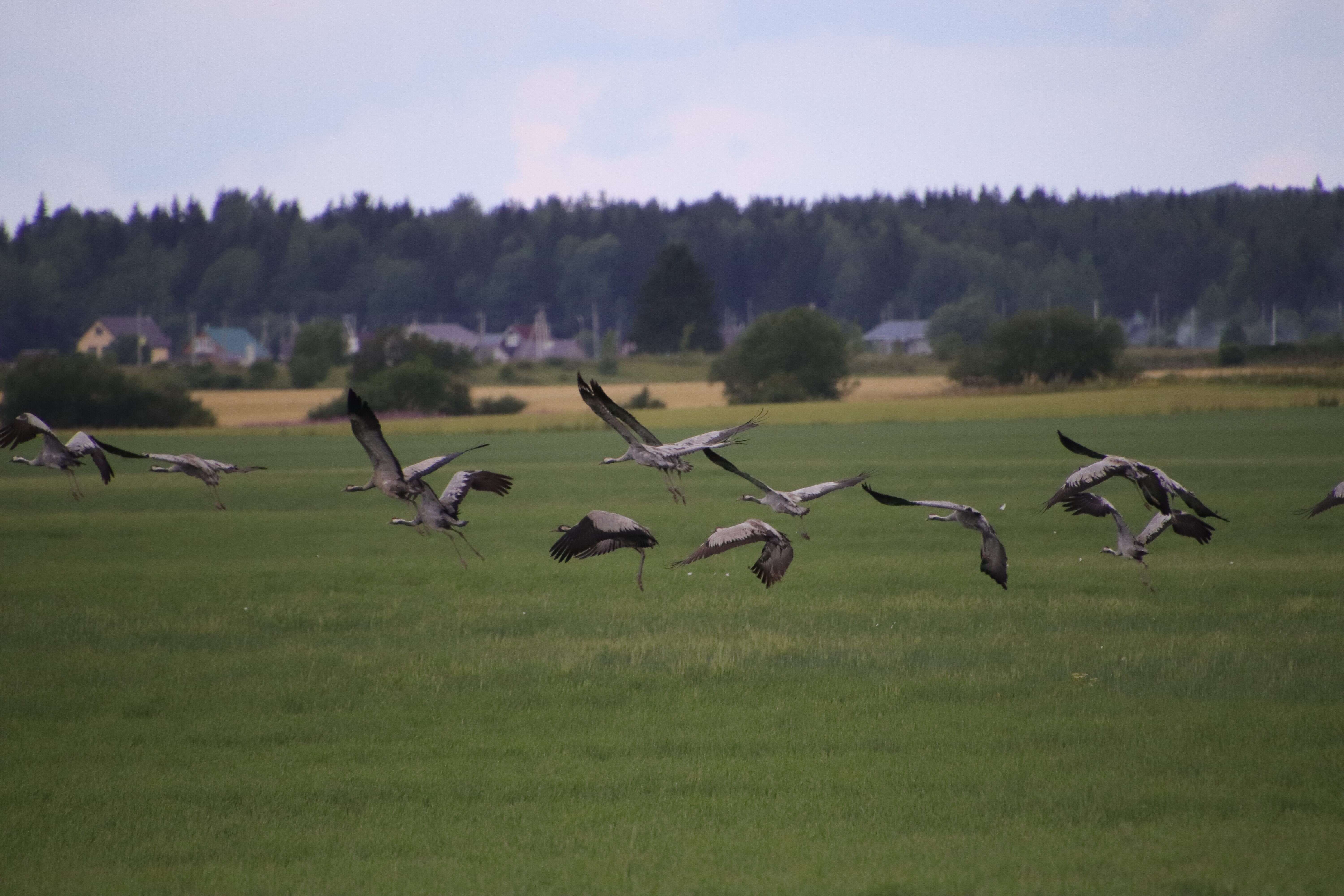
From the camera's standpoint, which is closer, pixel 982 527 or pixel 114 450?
pixel 982 527

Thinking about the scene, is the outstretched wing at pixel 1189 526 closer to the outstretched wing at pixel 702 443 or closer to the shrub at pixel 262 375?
the outstretched wing at pixel 702 443

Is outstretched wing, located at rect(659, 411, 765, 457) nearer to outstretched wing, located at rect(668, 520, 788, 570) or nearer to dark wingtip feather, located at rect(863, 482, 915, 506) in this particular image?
outstretched wing, located at rect(668, 520, 788, 570)

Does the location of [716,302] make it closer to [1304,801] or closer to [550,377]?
[550,377]

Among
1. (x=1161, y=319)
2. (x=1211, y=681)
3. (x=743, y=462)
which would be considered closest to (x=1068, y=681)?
(x=1211, y=681)

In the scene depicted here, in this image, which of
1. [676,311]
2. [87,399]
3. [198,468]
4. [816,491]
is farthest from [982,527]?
[676,311]

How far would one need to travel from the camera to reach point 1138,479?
45.2ft

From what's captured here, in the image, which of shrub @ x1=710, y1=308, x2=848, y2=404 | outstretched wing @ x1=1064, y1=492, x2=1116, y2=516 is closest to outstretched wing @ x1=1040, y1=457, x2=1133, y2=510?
outstretched wing @ x1=1064, y1=492, x2=1116, y2=516

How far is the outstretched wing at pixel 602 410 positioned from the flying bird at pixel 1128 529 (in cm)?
467

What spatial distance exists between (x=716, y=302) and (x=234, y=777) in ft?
594

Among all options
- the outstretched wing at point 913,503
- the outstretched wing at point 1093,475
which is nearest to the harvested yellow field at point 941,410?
the outstretched wing at point 1093,475

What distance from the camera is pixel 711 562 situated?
24.2m

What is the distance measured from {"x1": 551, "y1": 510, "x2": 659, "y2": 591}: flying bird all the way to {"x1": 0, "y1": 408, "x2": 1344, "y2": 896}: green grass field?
1.67m

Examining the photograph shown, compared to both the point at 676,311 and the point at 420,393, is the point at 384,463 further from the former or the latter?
the point at 676,311

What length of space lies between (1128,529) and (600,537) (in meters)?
6.74
